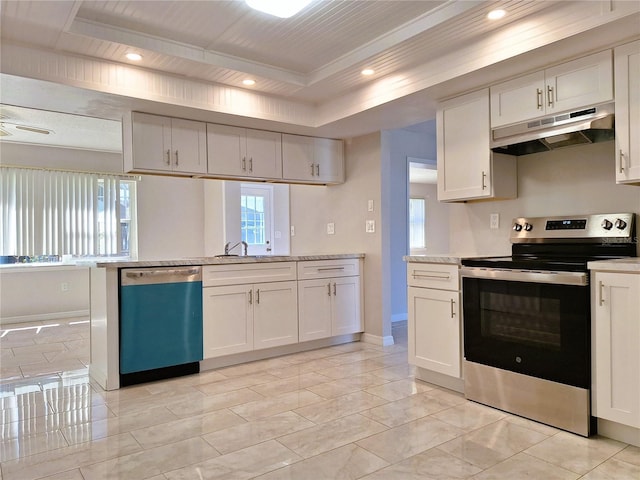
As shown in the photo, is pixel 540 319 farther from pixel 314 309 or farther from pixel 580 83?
pixel 314 309

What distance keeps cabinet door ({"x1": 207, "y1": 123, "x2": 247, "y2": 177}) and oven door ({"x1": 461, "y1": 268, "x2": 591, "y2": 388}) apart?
2.24 m

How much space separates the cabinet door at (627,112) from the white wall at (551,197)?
31cm

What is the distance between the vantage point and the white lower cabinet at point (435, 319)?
9.82 ft

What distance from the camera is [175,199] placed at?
6.95 meters

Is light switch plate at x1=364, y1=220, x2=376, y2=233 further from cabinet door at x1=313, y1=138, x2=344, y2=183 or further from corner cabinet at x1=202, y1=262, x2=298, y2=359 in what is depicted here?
corner cabinet at x1=202, y1=262, x2=298, y2=359

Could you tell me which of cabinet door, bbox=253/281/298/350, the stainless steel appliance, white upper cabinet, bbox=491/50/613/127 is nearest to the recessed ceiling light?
white upper cabinet, bbox=491/50/613/127

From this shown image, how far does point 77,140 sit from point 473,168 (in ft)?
17.1

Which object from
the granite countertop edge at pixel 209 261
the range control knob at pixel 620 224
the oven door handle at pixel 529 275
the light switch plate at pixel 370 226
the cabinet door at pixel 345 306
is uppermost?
the light switch plate at pixel 370 226

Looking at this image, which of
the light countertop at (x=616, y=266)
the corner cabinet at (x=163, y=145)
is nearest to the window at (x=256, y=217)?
the corner cabinet at (x=163, y=145)

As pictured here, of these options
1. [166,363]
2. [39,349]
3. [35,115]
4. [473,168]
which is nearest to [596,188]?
[473,168]

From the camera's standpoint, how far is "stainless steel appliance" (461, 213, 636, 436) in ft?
7.63

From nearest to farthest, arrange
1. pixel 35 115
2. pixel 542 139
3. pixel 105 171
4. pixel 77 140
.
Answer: pixel 542 139 < pixel 35 115 < pixel 77 140 < pixel 105 171

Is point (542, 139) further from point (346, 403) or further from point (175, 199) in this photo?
point (175, 199)

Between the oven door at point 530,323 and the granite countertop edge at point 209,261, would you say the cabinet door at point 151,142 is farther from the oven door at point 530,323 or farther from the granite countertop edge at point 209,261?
the oven door at point 530,323
